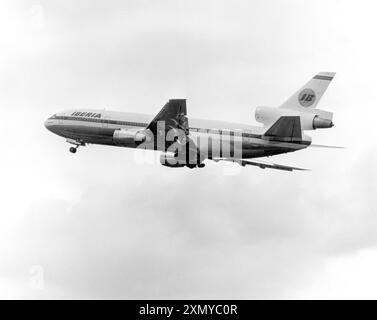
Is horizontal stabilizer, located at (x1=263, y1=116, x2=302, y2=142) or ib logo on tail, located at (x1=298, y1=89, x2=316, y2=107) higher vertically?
ib logo on tail, located at (x1=298, y1=89, x2=316, y2=107)

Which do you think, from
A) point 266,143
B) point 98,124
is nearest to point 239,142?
point 266,143

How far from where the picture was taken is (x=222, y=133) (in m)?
63.4

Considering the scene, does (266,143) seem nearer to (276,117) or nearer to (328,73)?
(276,117)

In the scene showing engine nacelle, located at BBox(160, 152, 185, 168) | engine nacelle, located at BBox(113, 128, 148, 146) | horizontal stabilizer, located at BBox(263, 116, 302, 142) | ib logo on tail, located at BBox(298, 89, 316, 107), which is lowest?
engine nacelle, located at BBox(160, 152, 185, 168)

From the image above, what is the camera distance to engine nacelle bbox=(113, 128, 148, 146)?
210 feet

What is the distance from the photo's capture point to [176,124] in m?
62.2

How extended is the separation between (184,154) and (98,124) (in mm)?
9536

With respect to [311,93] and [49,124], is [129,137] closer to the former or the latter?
[49,124]

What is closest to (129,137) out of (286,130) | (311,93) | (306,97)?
(286,130)

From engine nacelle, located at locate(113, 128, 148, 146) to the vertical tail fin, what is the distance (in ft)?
39.0

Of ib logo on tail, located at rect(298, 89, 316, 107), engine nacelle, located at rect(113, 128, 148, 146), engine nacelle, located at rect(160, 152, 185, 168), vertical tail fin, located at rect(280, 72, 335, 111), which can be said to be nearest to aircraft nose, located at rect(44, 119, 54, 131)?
engine nacelle, located at rect(113, 128, 148, 146)

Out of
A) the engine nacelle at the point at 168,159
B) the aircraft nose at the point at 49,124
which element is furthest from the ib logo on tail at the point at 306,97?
the aircraft nose at the point at 49,124

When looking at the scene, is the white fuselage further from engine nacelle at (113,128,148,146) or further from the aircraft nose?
engine nacelle at (113,128,148,146)

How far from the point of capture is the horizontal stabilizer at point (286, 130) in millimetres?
57406
